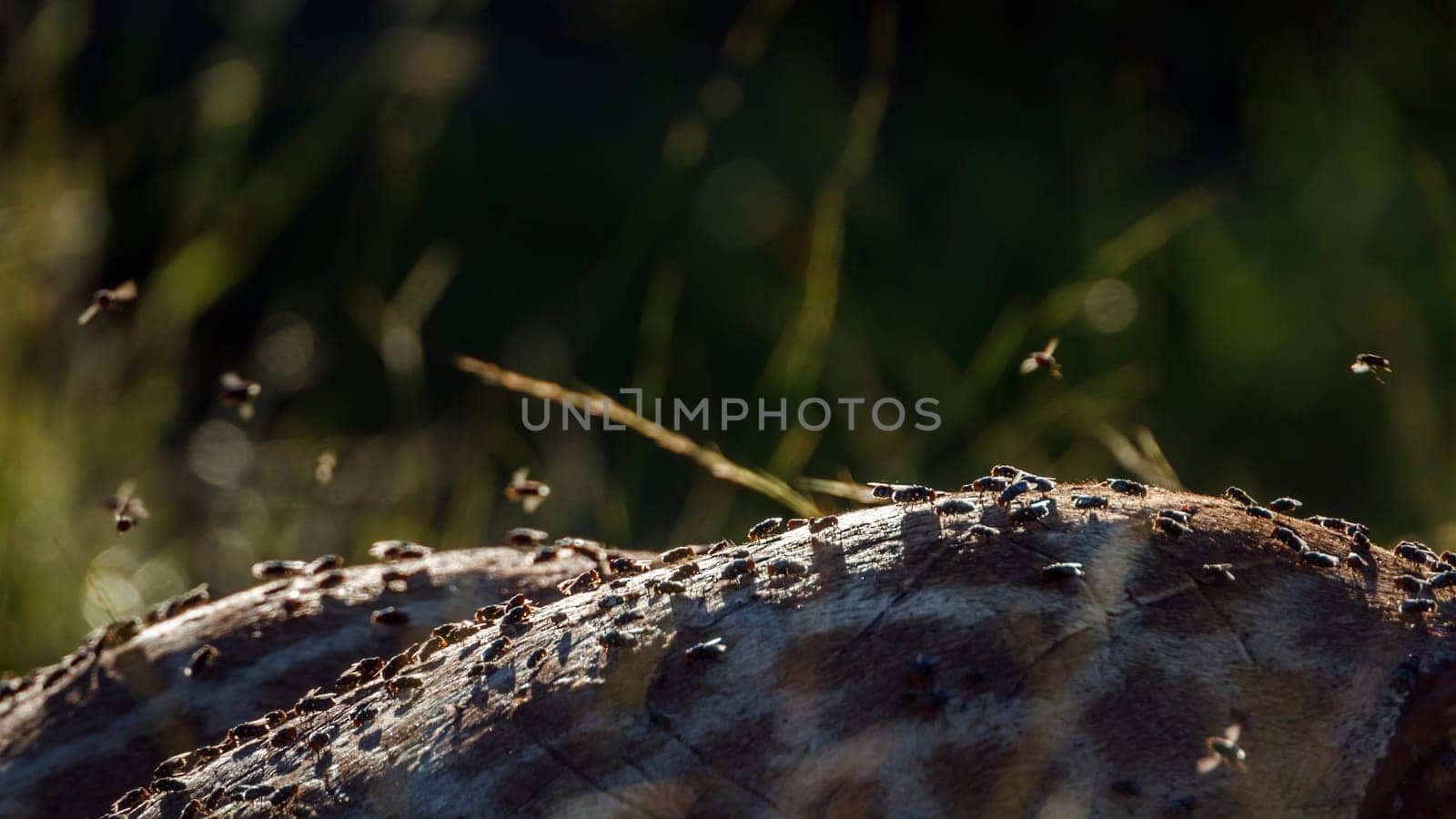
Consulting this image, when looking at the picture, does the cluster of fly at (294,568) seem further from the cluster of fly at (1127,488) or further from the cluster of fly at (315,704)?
the cluster of fly at (1127,488)

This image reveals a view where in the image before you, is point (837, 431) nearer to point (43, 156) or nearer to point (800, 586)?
point (43, 156)

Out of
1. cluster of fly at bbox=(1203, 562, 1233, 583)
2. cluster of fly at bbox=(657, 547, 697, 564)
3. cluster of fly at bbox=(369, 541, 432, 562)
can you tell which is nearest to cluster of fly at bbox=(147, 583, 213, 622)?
cluster of fly at bbox=(369, 541, 432, 562)

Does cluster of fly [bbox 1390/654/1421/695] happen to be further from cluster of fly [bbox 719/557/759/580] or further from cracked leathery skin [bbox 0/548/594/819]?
cracked leathery skin [bbox 0/548/594/819]

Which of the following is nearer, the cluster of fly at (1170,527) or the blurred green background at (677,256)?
the cluster of fly at (1170,527)

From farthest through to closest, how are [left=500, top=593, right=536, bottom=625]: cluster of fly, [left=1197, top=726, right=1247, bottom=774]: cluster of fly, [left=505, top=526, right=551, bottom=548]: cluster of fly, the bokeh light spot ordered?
the bokeh light spot, [left=505, top=526, right=551, bottom=548]: cluster of fly, [left=500, top=593, right=536, bottom=625]: cluster of fly, [left=1197, top=726, right=1247, bottom=774]: cluster of fly

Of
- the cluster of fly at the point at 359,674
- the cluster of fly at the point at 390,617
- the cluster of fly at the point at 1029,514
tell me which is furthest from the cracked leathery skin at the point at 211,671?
the cluster of fly at the point at 1029,514

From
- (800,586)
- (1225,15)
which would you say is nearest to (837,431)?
(1225,15)
